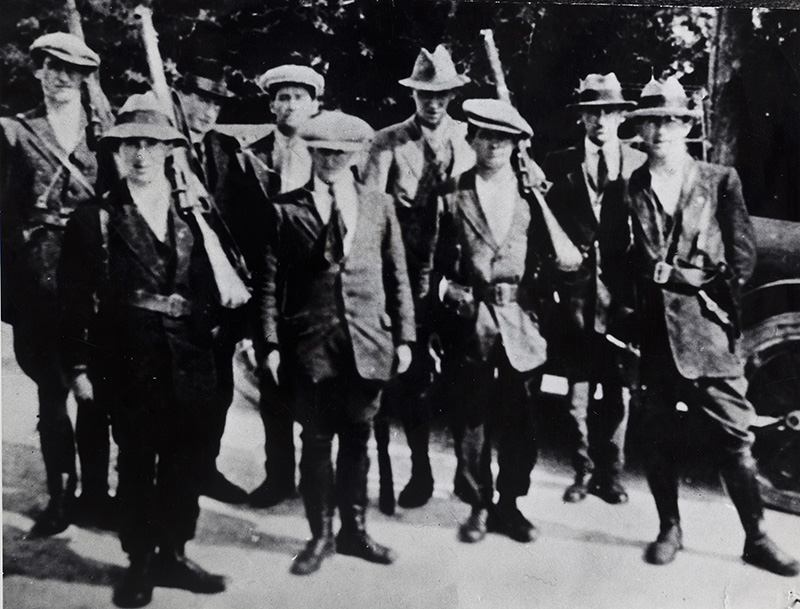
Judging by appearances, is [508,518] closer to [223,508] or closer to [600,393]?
[600,393]

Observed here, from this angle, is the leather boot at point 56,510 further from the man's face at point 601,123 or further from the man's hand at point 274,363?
the man's face at point 601,123

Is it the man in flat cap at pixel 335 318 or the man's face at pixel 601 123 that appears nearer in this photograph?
the man in flat cap at pixel 335 318

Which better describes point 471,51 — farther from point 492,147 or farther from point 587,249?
point 587,249

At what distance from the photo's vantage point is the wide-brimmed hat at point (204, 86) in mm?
2984

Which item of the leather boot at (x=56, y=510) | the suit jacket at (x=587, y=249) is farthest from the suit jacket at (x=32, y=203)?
the suit jacket at (x=587, y=249)

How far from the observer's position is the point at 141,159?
9.75 feet

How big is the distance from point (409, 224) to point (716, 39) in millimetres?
1718

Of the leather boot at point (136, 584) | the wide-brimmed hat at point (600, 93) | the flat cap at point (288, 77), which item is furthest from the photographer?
the wide-brimmed hat at point (600, 93)

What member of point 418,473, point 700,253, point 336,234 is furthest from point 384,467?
point 700,253

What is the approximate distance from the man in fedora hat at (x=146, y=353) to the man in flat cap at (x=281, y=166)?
0.93 feet

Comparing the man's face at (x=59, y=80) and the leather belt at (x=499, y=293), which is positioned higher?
the man's face at (x=59, y=80)

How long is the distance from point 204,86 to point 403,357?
1.50 meters

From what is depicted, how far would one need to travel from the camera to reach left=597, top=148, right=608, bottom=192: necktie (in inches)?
123

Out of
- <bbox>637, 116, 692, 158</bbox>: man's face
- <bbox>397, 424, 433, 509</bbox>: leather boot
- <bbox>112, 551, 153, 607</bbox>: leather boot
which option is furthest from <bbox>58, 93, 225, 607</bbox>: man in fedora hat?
<bbox>637, 116, 692, 158</bbox>: man's face
